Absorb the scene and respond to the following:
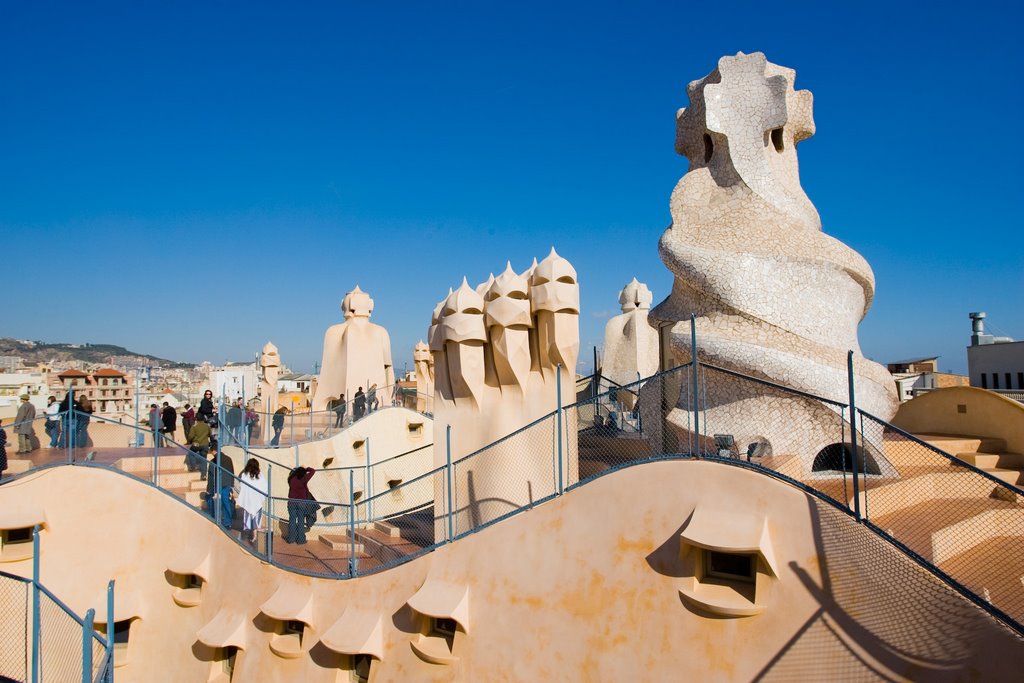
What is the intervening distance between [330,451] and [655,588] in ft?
34.6

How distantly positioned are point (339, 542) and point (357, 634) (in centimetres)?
222

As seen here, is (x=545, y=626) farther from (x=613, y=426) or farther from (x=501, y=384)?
(x=613, y=426)

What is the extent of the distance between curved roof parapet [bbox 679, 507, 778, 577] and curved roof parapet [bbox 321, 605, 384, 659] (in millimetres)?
3513

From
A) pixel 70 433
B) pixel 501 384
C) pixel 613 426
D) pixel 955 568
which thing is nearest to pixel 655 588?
pixel 955 568

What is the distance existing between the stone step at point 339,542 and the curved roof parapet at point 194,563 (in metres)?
1.56

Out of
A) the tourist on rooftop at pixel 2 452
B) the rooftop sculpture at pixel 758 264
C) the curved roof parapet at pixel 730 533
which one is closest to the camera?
the curved roof parapet at pixel 730 533

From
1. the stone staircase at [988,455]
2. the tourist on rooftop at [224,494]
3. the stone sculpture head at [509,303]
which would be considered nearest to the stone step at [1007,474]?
the stone staircase at [988,455]

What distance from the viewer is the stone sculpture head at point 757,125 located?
938cm

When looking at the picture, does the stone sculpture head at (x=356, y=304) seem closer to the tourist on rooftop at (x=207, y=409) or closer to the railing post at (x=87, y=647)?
the tourist on rooftop at (x=207, y=409)

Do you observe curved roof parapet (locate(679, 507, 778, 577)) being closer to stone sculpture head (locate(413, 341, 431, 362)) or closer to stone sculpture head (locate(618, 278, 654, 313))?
stone sculpture head (locate(618, 278, 654, 313))

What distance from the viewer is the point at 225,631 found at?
28.5 ft

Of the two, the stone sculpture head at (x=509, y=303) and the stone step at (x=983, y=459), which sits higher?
the stone sculpture head at (x=509, y=303)

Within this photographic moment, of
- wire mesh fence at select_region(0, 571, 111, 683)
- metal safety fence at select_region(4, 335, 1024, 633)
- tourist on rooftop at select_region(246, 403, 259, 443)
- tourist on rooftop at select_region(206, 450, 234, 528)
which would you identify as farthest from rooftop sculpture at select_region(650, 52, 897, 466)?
tourist on rooftop at select_region(246, 403, 259, 443)

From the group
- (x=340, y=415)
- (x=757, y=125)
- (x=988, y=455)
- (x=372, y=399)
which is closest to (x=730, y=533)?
(x=988, y=455)
